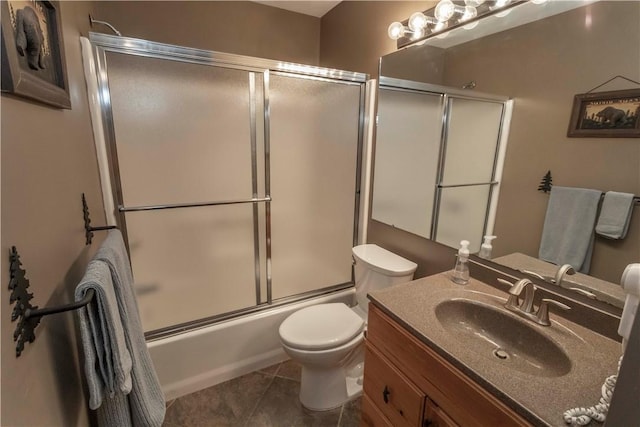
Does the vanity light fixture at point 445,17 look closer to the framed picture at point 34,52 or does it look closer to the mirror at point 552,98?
the mirror at point 552,98

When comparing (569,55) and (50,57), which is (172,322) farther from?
(569,55)

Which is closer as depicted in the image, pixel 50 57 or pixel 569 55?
pixel 50 57

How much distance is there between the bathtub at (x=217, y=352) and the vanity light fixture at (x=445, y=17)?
180 cm

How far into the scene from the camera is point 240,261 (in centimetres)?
188

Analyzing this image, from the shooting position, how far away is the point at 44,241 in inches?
27.2

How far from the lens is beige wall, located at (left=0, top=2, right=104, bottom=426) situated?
53 cm

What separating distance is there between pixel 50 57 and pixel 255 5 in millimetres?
1718

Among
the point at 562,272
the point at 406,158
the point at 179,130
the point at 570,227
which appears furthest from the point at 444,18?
the point at 179,130

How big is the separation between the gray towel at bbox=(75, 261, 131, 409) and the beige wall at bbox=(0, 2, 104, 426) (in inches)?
3.1

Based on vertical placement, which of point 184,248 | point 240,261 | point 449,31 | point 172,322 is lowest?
point 172,322

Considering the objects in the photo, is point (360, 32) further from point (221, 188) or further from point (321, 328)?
point (321, 328)

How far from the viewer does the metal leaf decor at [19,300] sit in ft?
1.76

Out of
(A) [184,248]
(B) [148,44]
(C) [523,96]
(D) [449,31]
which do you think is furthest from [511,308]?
(B) [148,44]

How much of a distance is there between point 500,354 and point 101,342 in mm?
1203
